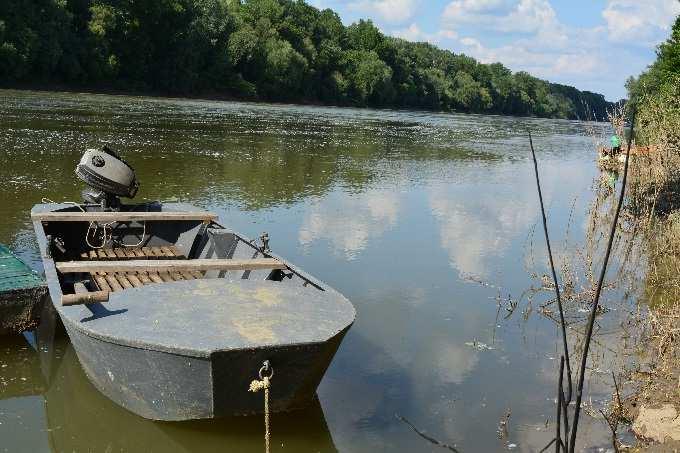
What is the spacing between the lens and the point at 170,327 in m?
4.85

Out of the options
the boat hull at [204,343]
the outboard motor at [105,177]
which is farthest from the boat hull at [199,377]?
the outboard motor at [105,177]

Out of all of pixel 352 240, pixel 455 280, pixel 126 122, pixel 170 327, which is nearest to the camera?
pixel 170 327

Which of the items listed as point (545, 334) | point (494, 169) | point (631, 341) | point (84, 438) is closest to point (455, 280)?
point (545, 334)

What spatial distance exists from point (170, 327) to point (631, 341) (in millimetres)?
5405

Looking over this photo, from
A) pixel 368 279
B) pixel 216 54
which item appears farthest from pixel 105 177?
pixel 216 54

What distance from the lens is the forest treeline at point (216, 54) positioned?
160 feet

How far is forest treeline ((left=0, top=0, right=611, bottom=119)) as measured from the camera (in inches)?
1914

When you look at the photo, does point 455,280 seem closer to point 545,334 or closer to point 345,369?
point 545,334

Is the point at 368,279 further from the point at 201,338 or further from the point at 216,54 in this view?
the point at 216,54

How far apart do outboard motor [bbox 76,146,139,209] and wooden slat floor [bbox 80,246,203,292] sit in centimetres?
78

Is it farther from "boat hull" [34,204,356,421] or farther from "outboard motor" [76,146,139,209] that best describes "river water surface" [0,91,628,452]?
"outboard motor" [76,146,139,209]

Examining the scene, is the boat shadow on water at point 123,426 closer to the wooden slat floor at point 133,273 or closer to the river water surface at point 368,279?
the river water surface at point 368,279

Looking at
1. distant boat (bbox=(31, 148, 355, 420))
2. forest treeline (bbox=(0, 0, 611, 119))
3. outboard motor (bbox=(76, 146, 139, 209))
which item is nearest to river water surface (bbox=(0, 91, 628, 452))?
distant boat (bbox=(31, 148, 355, 420))

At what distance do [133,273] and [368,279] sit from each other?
3.78 meters
